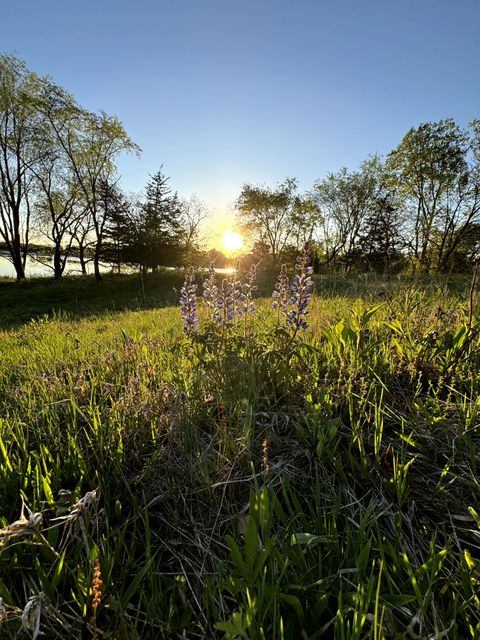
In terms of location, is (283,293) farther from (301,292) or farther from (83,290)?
(83,290)

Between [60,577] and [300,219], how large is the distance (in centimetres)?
4014

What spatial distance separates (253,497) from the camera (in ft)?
3.71

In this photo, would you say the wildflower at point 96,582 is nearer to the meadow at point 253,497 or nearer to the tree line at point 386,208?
the meadow at point 253,497

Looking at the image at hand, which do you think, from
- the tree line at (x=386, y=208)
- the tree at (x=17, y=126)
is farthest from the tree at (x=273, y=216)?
the tree at (x=17, y=126)

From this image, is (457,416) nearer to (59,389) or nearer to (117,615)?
(117,615)

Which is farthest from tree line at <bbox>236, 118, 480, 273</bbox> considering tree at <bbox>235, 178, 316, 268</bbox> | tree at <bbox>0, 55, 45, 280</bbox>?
tree at <bbox>0, 55, 45, 280</bbox>

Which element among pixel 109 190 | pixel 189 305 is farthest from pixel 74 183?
pixel 189 305

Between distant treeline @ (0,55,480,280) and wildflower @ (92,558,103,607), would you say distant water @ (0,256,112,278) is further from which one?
wildflower @ (92,558,103,607)

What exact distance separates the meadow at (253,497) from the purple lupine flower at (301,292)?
0.09ft

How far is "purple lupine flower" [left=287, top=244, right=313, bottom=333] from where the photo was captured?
2.36 metres

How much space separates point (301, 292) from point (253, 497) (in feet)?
5.32

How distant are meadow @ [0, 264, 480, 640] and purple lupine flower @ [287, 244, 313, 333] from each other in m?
0.03

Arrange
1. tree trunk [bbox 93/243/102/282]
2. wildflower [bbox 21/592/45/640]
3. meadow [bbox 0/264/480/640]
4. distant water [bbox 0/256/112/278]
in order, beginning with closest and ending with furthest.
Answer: wildflower [bbox 21/592/45/640], meadow [bbox 0/264/480/640], tree trunk [bbox 93/243/102/282], distant water [bbox 0/256/112/278]

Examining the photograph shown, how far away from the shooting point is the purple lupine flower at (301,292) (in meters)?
2.36
